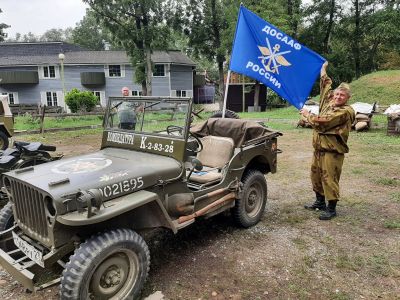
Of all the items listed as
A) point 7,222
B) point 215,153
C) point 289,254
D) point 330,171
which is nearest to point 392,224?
point 330,171

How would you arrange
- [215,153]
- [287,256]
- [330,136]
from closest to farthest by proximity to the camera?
[287,256], [330,136], [215,153]

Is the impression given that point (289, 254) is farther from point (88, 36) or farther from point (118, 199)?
point (88, 36)

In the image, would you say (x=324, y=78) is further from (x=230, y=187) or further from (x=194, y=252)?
(x=194, y=252)

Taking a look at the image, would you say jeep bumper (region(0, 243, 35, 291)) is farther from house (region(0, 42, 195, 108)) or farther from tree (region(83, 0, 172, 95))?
house (region(0, 42, 195, 108))

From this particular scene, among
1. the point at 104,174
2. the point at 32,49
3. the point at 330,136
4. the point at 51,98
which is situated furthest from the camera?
the point at 32,49

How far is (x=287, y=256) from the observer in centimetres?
422

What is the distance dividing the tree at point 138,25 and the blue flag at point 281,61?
20741mm

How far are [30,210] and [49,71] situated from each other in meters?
33.8

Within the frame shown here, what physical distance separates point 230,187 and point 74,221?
A: 2286 mm

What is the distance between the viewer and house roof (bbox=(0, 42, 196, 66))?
33.5 meters

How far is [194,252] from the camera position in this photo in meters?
4.33

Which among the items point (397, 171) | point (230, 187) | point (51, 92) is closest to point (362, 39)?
point (397, 171)

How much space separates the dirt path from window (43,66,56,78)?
32138mm

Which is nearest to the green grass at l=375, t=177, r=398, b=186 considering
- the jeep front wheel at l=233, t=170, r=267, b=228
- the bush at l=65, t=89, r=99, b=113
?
the jeep front wheel at l=233, t=170, r=267, b=228
